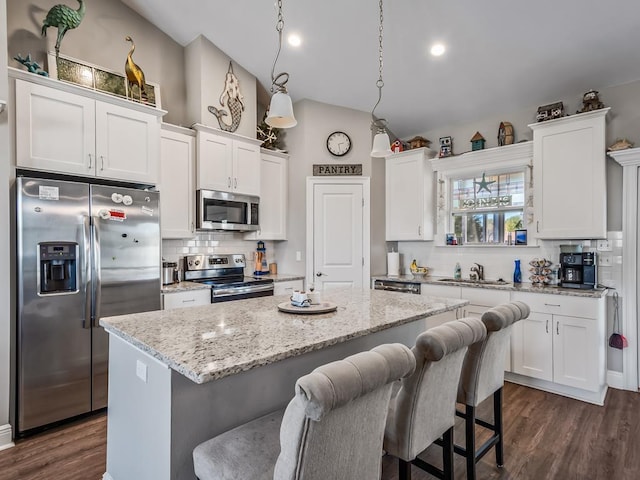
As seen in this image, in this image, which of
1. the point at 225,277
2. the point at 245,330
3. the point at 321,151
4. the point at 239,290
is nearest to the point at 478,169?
the point at 321,151

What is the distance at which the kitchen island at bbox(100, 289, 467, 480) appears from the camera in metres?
1.30

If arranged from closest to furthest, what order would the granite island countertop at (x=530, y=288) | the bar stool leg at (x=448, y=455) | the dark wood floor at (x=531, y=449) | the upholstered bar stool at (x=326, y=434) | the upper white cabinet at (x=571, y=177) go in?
the upholstered bar stool at (x=326, y=434) → the bar stool leg at (x=448, y=455) → the dark wood floor at (x=531, y=449) → the granite island countertop at (x=530, y=288) → the upper white cabinet at (x=571, y=177)

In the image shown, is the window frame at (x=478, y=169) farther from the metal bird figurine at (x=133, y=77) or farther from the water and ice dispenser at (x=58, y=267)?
the water and ice dispenser at (x=58, y=267)

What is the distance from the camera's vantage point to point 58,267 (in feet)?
8.45

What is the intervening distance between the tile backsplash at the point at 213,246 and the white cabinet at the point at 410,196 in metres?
1.65

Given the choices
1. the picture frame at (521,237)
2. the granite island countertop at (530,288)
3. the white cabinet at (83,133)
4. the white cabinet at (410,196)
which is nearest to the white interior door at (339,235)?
the white cabinet at (410,196)

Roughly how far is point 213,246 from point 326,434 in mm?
3441

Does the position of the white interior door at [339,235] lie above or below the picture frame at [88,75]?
below

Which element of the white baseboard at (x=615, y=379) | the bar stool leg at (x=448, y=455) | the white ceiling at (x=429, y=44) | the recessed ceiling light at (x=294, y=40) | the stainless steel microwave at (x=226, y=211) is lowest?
the white baseboard at (x=615, y=379)

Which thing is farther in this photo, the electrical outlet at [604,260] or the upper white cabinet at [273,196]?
the upper white cabinet at [273,196]

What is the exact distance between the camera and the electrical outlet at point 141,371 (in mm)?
1487

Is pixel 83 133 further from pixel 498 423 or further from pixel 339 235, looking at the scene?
pixel 498 423

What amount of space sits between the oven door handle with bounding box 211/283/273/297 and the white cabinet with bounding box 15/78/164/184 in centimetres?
116

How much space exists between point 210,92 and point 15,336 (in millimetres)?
2803
